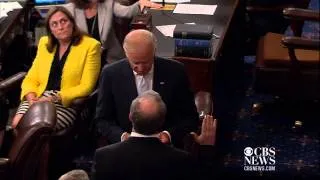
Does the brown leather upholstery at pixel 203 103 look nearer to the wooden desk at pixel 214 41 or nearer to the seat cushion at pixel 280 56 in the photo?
the wooden desk at pixel 214 41

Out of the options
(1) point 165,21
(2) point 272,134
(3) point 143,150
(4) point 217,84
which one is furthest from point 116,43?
(3) point 143,150

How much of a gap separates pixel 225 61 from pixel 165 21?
0.50m

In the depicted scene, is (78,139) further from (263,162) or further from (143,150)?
(143,150)

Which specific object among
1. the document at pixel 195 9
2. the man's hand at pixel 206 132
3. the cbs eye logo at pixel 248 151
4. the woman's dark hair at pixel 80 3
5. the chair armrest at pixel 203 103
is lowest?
the cbs eye logo at pixel 248 151

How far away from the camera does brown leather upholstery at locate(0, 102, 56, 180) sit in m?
2.78

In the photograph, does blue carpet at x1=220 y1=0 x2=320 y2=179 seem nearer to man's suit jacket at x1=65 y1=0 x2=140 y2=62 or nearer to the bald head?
man's suit jacket at x1=65 y1=0 x2=140 y2=62

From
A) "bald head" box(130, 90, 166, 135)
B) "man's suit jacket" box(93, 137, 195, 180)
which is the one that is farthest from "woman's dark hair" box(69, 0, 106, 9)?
"man's suit jacket" box(93, 137, 195, 180)

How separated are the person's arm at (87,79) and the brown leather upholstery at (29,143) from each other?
0.45 metres

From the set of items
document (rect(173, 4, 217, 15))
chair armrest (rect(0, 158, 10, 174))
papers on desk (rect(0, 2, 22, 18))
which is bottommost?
chair armrest (rect(0, 158, 10, 174))

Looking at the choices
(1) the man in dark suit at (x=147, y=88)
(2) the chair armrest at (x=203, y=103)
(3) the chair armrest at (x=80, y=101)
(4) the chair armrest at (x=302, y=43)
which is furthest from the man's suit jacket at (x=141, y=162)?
(4) the chair armrest at (x=302, y=43)

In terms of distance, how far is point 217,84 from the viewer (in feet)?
13.5

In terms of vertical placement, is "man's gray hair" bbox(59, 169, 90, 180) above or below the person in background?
below

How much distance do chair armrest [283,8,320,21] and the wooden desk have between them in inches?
15.3

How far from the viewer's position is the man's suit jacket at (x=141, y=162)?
2236 millimetres
